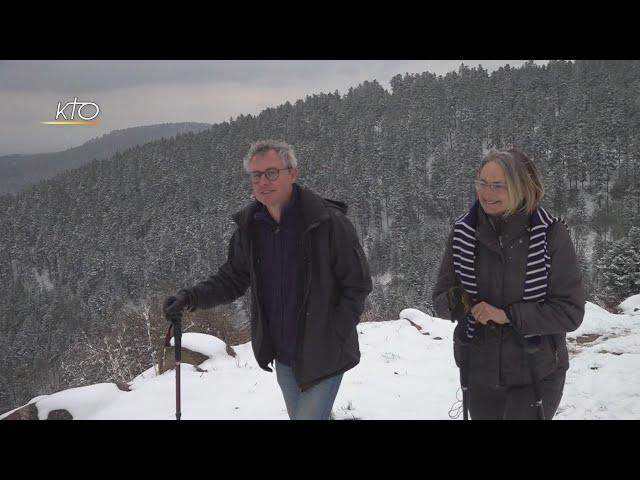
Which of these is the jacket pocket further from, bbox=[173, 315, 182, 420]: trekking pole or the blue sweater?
bbox=[173, 315, 182, 420]: trekking pole

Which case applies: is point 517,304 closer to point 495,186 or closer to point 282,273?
point 495,186

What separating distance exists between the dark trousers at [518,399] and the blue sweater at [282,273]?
103 cm

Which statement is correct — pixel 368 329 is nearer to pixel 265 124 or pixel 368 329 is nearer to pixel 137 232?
pixel 137 232

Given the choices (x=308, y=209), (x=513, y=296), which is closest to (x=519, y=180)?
(x=513, y=296)

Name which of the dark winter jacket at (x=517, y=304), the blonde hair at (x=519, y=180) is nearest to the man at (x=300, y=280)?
the dark winter jacket at (x=517, y=304)

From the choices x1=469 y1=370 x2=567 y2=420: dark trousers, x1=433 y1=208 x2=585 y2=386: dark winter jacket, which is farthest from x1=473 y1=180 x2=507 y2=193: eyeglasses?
x1=469 y1=370 x2=567 y2=420: dark trousers

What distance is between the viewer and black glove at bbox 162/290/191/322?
9.11ft

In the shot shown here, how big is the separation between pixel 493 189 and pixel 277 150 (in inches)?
44.6

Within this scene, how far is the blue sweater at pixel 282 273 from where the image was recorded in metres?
2.57

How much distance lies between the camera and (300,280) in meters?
2.55

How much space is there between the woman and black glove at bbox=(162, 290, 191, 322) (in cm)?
148

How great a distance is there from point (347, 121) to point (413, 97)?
714 inches

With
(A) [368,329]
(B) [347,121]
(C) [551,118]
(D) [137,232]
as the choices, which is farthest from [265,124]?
(A) [368,329]

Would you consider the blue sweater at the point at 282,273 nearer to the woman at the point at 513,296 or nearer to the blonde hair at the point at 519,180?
the woman at the point at 513,296
